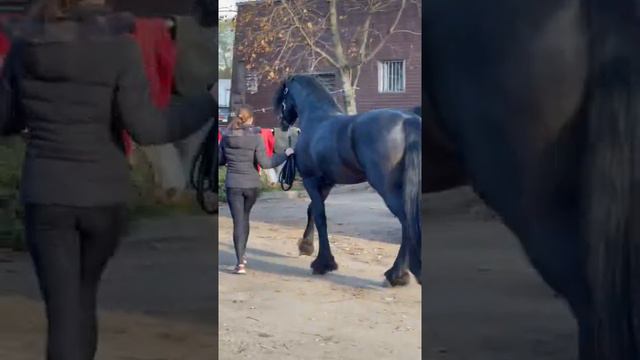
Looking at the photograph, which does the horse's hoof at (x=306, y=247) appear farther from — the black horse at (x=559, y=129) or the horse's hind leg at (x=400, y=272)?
the black horse at (x=559, y=129)

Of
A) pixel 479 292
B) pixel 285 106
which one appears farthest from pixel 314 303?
pixel 479 292

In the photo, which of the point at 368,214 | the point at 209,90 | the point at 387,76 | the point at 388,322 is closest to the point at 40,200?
the point at 209,90

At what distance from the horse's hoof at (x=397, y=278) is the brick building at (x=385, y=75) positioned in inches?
225

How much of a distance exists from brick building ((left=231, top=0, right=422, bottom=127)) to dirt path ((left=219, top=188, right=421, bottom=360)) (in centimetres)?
286

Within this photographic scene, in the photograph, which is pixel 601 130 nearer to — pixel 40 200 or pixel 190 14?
pixel 190 14

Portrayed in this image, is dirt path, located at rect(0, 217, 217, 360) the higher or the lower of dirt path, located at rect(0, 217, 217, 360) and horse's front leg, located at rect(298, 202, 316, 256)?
the higher

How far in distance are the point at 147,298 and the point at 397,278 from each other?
468 cm

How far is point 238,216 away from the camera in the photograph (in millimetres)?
7750

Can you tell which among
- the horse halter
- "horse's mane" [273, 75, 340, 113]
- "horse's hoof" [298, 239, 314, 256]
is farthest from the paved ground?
the horse halter

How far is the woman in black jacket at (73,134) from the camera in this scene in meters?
2.55

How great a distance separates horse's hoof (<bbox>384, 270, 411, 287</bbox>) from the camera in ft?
23.5

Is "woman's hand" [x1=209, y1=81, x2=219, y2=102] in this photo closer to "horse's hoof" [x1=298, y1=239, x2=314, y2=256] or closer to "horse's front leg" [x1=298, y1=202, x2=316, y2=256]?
"horse's front leg" [x1=298, y1=202, x2=316, y2=256]

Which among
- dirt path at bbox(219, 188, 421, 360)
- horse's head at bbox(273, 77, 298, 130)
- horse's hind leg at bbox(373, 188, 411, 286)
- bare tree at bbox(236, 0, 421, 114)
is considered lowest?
dirt path at bbox(219, 188, 421, 360)

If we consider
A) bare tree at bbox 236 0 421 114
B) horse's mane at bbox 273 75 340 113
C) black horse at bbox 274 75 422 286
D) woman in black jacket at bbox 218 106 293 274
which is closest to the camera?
black horse at bbox 274 75 422 286
